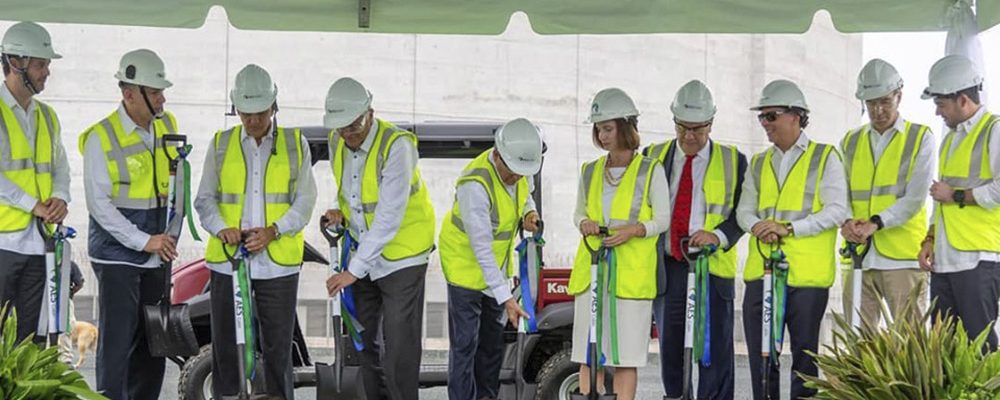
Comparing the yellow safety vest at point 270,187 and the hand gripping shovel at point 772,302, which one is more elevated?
the yellow safety vest at point 270,187

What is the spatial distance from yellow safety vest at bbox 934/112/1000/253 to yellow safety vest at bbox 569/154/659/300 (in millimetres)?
1490

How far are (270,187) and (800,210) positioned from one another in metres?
2.77

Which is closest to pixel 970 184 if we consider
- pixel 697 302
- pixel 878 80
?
pixel 878 80

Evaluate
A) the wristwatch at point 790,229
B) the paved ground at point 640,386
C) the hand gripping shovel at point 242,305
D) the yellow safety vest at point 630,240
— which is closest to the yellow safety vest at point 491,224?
the yellow safety vest at point 630,240

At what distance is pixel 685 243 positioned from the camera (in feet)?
21.0

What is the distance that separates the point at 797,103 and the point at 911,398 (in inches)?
149

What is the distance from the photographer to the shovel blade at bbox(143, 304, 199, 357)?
20.0ft

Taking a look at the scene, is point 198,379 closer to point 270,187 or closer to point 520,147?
point 270,187

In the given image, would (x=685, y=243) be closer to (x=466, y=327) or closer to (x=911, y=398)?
(x=466, y=327)

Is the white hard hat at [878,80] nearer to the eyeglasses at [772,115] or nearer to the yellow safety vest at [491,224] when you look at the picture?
the eyeglasses at [772,115]

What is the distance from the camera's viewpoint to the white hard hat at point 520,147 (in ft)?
20.5

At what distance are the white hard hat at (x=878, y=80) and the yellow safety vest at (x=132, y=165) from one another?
3666 millimetres

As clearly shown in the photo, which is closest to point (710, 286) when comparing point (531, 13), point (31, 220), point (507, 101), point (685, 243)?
point (685, 243)

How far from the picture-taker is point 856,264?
614 cm
